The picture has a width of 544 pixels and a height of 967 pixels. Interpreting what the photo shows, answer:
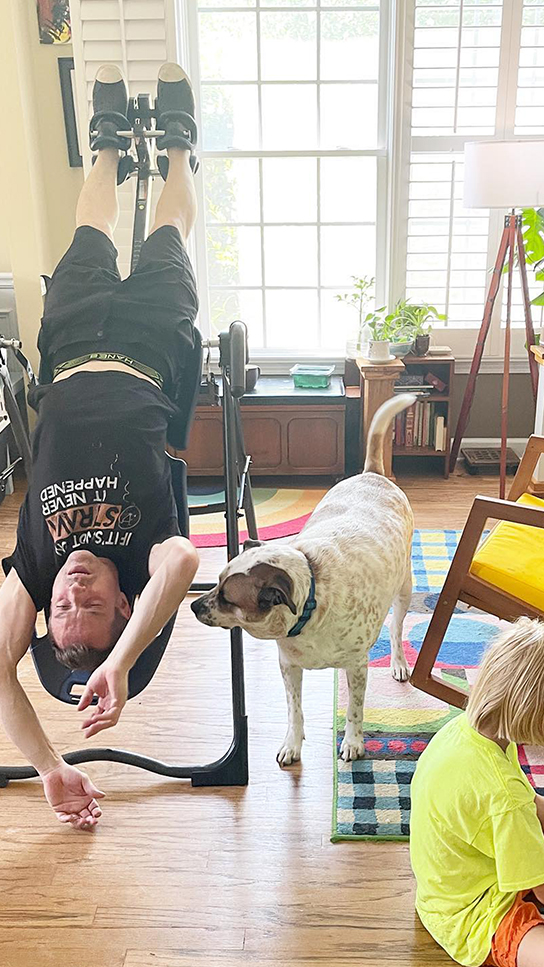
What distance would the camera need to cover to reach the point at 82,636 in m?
1.69

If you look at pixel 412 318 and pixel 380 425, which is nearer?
pixel 380 425

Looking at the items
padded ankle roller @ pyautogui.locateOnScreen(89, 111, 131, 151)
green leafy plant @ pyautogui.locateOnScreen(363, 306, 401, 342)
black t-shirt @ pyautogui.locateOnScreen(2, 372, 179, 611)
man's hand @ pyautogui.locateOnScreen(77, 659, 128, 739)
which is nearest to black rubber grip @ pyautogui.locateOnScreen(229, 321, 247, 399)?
black t-shirt @ pyautogui.locateOnScreen(2, 372, 179, 611)

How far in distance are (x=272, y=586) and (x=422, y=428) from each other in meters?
2.57

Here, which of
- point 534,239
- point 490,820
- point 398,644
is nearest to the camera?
point 490,820

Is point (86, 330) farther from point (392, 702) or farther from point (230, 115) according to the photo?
point (230, 115)

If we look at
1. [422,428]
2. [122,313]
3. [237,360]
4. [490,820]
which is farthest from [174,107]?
[422,428]

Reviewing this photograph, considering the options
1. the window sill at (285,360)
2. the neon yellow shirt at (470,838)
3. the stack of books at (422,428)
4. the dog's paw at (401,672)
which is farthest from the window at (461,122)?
the neon yellow shirt at (470,838)

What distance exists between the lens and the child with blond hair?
1.44m

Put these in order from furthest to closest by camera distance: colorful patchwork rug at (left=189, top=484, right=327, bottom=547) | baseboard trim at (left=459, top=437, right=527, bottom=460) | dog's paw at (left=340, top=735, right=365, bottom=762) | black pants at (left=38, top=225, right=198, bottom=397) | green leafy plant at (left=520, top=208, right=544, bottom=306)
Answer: baseboard trim at (left=459, top=437, right=527, bottom=460)
green leafy plant at (left=520, top=208, right=544, bottom=306)
colorful patchwork rug at (left=189, top=484, right=327, bottom=547)
dog's paw at (left=340, top=735, right=365, bottom=762)
black pants at (left=38, top=225, right=198, bottom=397)

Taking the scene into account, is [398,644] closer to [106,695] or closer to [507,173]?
[106,695]

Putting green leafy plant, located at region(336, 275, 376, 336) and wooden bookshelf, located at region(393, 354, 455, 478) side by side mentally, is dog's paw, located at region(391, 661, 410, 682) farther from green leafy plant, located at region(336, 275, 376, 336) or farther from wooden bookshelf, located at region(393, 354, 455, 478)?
green leafy plant, located at region(336, 275, 376, 336)

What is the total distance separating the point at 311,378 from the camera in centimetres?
416

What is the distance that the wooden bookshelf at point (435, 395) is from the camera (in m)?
4.11

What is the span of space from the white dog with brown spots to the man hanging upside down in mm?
189
